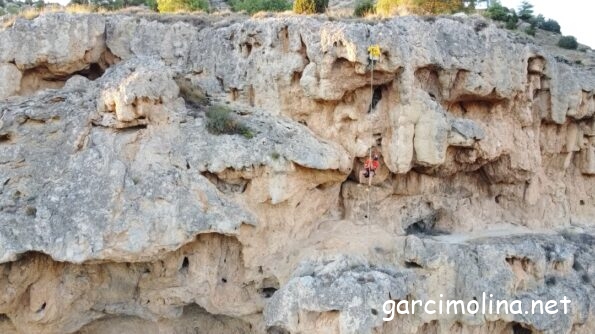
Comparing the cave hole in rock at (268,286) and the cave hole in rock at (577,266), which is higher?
the cave hole in rock at (577,266)

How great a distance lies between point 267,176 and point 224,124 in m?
1.64

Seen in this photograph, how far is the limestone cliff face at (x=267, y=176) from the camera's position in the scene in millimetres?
10414

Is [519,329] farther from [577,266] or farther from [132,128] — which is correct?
[132,128]

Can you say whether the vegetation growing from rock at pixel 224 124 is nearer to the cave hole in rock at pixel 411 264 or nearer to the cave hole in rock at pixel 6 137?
the cave hole in rock at pixel 6 137

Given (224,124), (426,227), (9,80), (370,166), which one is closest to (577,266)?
(426,227)

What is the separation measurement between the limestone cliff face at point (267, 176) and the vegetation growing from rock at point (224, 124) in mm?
268

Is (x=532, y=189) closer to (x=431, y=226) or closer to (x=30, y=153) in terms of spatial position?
(x=431, y=226)

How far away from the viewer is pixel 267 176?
11.6m

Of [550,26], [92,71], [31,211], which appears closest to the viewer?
[31,211]

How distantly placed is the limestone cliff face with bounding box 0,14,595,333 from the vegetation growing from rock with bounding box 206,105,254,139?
27 centimetres

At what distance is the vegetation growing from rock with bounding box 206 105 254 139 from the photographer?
Result: 11.7m

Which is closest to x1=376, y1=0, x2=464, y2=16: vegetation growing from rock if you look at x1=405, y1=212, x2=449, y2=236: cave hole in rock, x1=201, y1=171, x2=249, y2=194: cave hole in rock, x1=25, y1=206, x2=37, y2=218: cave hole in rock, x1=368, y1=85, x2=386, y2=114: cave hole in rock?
x1=368, y1=85, x2=386, y2=114: cave hole in rock

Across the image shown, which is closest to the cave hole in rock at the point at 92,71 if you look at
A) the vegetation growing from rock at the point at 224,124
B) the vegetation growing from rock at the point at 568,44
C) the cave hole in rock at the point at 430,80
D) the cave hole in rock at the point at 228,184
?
the vegetation growing from rock at the point at 224,124

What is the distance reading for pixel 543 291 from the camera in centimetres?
1211
